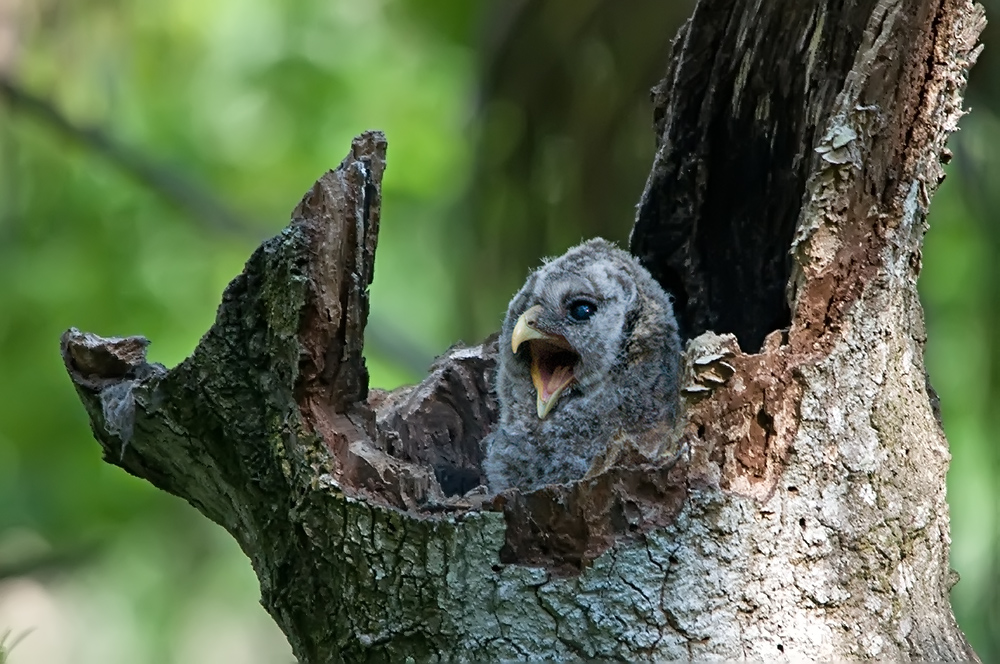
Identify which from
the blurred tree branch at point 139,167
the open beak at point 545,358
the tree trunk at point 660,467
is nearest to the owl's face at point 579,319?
the open beak at point 545,358

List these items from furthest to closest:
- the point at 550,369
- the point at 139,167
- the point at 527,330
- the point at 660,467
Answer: the point at 139,167, the point at 550,369, the point at 527,330, the point at 660,467

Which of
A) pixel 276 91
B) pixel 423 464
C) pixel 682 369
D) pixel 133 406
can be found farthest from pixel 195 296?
pixel 682 369

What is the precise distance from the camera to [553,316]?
3.62 m

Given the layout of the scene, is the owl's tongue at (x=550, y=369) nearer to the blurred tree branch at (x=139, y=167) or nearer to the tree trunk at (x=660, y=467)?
the tree trunk at (x=660, y=467)

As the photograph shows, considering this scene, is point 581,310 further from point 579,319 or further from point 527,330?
point 527,330

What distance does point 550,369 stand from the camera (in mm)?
3754

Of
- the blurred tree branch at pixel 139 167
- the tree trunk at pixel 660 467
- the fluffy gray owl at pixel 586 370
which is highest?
the blurred tree branch at pixel 139 167

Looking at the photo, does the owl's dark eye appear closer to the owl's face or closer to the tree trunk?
the owl's face

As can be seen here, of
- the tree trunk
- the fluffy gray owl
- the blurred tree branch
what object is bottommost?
the tree trunk

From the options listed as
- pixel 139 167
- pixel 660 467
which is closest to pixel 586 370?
pixel 660 467

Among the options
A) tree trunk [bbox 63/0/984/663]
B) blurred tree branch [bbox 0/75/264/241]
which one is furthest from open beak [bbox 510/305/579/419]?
blurred tree branch [bbox 0/75/264/241]

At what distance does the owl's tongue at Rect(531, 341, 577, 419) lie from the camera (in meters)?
3.66

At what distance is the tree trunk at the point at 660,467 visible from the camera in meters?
2.44

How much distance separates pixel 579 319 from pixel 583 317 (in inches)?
0.6
